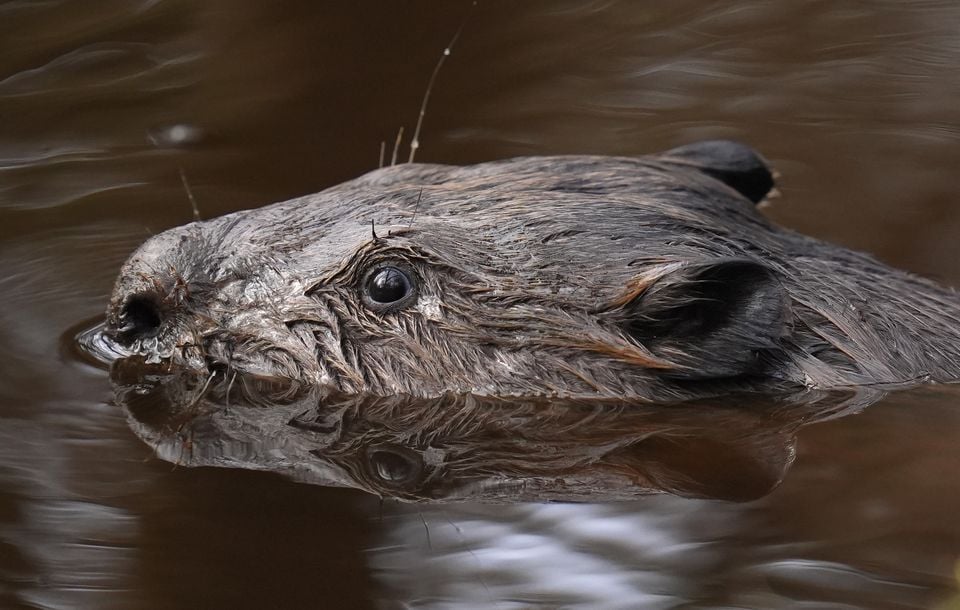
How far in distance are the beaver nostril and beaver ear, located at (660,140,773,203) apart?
1.87 metres

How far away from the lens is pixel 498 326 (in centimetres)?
397

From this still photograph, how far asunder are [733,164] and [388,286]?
1.53 m

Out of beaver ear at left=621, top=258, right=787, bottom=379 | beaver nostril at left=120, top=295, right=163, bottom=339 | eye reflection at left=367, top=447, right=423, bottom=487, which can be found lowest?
eye reflection at left=367, top=447, right=423, bottom=487

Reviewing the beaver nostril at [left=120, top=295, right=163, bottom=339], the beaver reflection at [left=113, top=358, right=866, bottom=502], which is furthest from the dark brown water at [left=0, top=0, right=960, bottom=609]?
the beaver nostril at [left=120, top=295, right=163, bottom=339]

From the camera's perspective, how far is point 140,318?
4.21 metres

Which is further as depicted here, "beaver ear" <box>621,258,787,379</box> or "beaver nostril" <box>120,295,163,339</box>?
"beaver nostril" <box>120,295,163,339</box>

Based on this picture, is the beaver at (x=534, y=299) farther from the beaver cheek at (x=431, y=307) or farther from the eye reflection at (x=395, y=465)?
the eye reflection at (x=395, y=465)

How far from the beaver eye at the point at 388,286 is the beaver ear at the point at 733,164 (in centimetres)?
126

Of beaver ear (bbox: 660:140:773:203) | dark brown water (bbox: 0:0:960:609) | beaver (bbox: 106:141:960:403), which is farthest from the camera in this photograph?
beaver ear (bbox: 660:140:773:203)

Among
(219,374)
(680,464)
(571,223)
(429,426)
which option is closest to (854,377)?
(680,464)

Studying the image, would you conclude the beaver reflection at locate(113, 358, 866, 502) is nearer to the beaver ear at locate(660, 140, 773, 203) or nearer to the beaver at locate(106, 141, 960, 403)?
the beaver at locate(106, 141, 960, 403)

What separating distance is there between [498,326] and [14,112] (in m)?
3.42

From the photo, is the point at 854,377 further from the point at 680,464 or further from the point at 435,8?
the point at 435,8

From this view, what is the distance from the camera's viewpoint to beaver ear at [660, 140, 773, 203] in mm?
4832
